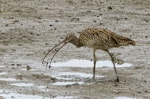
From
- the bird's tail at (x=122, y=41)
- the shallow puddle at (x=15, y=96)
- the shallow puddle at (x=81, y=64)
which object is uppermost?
the bird's tail at (x=122, y=41)

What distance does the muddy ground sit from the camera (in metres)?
11.7

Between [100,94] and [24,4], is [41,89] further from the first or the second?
[24,4]

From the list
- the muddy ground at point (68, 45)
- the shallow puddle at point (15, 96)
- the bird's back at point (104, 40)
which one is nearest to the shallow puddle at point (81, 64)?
the muddy ground at point (68, 45)

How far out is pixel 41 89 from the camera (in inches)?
458

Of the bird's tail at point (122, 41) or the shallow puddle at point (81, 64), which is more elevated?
the bird's tail at point (122, 41)

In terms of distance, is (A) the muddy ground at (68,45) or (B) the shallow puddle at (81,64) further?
(B) the shallow puddle at (81,64)

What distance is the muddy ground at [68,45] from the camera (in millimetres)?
11727

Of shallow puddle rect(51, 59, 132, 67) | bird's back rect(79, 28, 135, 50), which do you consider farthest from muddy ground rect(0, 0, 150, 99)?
bird's back rect(79, 28, 135, 50)

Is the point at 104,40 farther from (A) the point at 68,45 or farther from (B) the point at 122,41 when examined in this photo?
(A) the point at 68,45

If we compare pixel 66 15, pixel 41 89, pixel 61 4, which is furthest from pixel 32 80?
pixel 61 4

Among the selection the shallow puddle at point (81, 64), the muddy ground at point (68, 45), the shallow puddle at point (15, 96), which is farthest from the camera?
the shallow puddle at point (81, 64)

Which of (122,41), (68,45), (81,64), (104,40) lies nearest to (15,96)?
(104,40)

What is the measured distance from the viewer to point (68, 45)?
1538cm

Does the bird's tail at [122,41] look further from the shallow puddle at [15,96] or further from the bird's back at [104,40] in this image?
the shallow puddle at [15,96]
